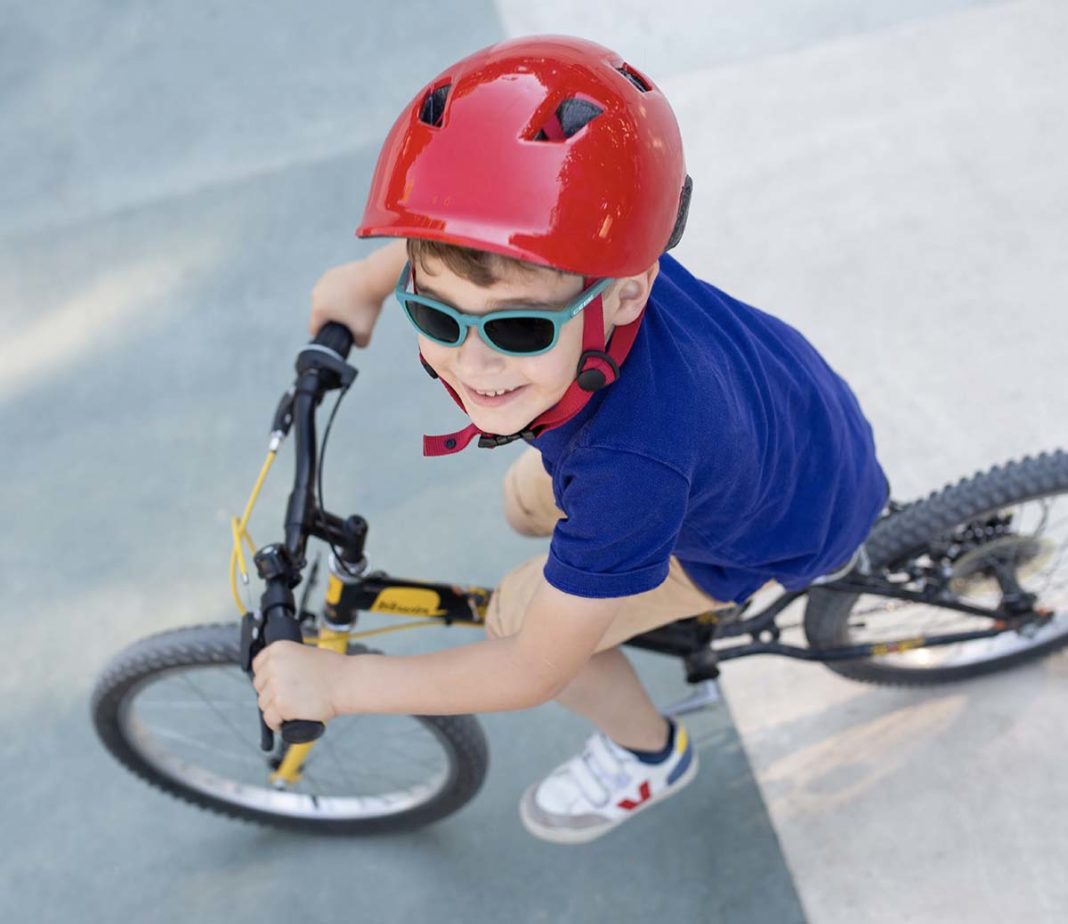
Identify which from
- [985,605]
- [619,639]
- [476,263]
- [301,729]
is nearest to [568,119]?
[476,263]

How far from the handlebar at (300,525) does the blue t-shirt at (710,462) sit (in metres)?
0.38

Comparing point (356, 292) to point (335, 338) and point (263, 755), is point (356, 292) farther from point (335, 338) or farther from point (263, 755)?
point (263, 755)

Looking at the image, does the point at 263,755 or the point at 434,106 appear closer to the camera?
the point at 434,106

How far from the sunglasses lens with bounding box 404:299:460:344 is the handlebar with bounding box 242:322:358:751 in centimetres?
48

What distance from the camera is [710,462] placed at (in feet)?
4.66

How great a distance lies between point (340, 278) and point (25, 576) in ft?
5.03

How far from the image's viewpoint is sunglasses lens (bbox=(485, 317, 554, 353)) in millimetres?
1276

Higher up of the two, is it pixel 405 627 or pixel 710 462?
pixel 710 462

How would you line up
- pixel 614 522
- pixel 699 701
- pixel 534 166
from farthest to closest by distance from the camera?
pixel 699 701 → pixel 614 522 → pixel 534 166

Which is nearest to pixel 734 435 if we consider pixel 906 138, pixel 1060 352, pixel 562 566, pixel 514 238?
pixel 562 566

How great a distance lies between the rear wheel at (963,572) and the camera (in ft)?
6.71

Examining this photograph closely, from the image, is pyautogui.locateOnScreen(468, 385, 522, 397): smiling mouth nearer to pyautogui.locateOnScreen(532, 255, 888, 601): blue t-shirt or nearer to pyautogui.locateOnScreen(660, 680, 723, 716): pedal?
pyautogui.locateOnScreen(532, 255, 888, 601): blue t-shirt

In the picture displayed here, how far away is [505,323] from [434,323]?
89 mm

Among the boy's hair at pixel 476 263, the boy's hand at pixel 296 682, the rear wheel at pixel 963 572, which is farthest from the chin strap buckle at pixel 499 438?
the rear wheel at pixel 963 572
